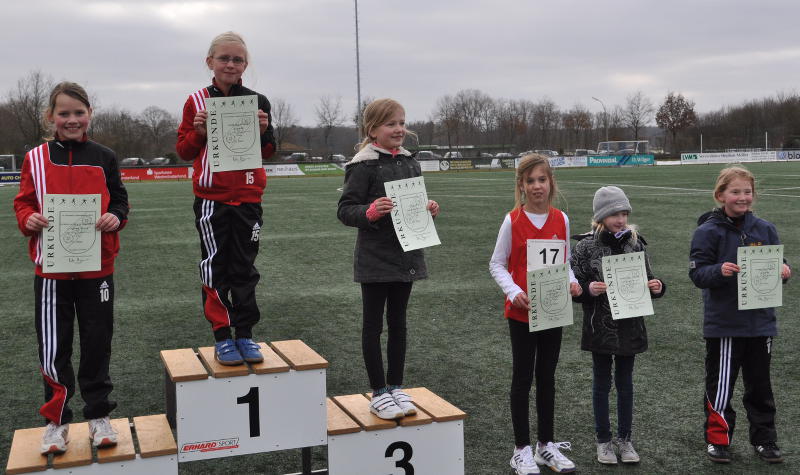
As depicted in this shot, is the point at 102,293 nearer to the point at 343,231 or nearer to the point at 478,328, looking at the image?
the point at 478,328

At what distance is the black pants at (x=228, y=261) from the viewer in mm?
3891

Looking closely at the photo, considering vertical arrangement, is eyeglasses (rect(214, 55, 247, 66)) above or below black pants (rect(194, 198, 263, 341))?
above

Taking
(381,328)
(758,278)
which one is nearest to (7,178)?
(381,328)

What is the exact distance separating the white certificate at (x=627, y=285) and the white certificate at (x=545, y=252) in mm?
249

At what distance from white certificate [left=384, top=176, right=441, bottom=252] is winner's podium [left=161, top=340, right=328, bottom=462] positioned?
758 mm

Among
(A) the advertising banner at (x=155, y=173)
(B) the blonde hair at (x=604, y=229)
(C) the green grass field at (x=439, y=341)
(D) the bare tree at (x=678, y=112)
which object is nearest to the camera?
(B) the blonde hair at (x=604, y=229)

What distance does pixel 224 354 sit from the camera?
382 centimetres

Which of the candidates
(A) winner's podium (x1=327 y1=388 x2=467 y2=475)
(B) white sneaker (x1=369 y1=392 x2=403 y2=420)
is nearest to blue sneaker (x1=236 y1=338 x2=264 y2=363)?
(A) winner's podium (x1=327 y1=388 x2=467 y2=475)

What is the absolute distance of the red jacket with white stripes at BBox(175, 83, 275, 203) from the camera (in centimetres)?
384

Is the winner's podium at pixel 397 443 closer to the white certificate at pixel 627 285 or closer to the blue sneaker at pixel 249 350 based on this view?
the blue sneaker at pixel 249 350

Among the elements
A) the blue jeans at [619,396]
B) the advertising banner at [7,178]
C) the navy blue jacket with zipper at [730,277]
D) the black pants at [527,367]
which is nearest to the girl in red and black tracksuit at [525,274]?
the black pants at [527,367]

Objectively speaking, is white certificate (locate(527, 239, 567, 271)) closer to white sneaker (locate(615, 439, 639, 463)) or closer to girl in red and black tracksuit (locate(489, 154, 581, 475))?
girl in red and black tracksuit (locate(489, 154, 581, 475))

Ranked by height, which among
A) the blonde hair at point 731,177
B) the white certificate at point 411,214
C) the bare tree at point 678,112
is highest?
the bare tree at point 678,112

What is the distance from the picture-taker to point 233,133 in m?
3.75
